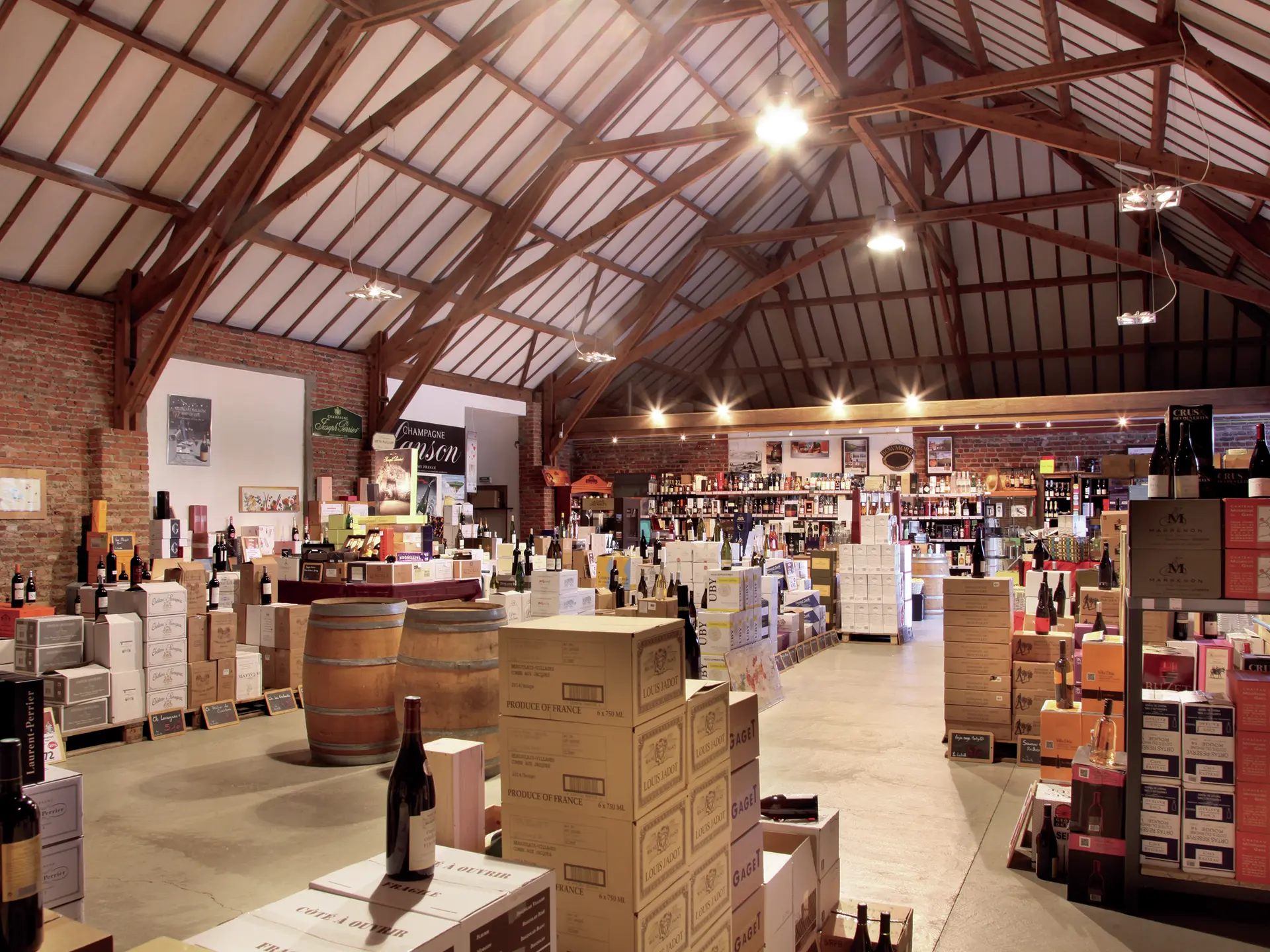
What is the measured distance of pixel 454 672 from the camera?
4410mm

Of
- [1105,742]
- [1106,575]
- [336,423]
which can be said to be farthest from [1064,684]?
[336,423]

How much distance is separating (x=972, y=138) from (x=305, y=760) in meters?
11.9

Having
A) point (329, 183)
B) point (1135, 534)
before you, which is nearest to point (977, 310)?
point (329, 183)

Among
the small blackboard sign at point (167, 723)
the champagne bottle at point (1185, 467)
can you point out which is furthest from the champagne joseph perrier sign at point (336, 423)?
the champagne bottle at point (1185, 467)

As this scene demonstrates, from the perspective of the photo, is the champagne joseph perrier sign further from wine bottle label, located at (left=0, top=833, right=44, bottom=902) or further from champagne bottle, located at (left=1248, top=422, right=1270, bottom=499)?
wine bottle label, located at (left=0, top=833, right=44, bottom=902)

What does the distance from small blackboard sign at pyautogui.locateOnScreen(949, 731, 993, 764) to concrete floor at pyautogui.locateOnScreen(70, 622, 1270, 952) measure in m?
0.09

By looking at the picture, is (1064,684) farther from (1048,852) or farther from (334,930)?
(334,930)

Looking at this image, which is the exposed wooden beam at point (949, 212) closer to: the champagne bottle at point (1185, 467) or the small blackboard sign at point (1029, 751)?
the small blackboard sign at point (1029, 751)

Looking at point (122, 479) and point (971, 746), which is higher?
point (122, 479)

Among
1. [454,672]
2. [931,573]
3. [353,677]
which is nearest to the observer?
[454,672]

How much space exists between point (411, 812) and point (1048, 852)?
3.20 m

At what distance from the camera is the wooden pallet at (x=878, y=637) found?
1033 centimetres

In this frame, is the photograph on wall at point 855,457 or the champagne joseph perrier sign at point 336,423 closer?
the champagne joseph perrier sign at point 336,423

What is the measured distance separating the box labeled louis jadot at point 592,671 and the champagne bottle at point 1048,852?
2651 millimetres
